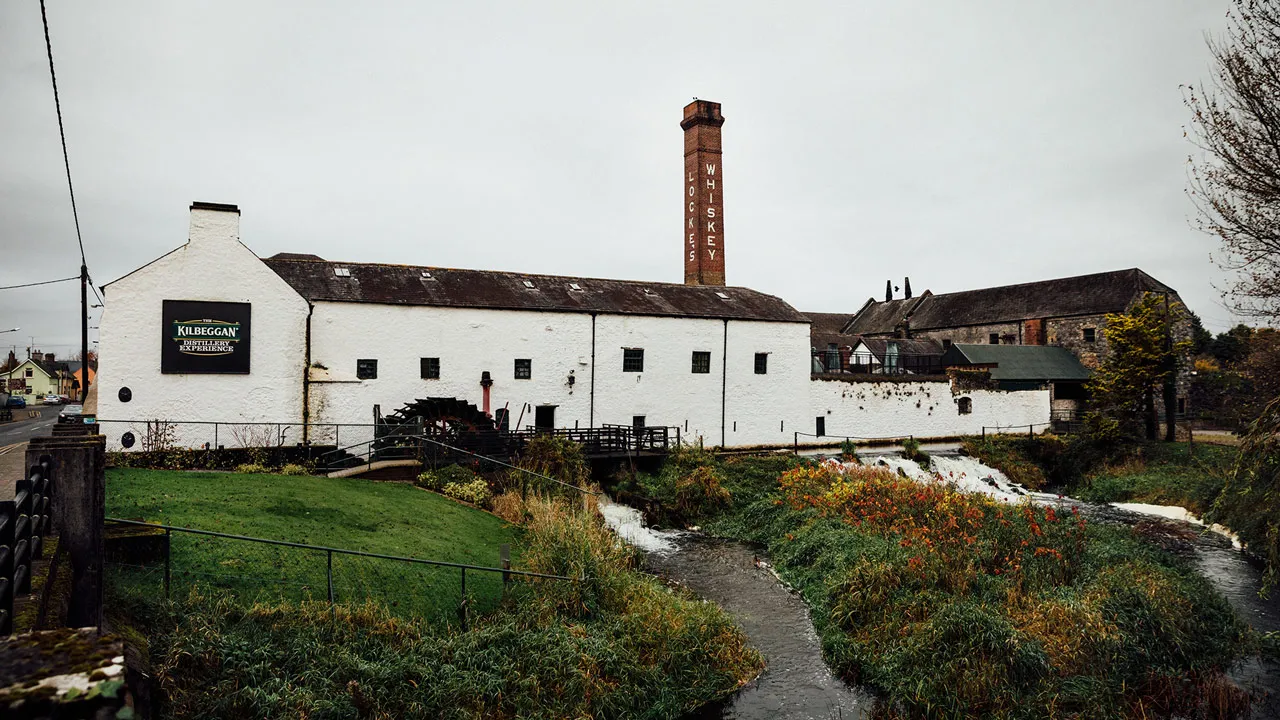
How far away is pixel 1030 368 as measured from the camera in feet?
129

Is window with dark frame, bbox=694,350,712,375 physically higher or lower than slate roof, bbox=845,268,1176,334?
lower

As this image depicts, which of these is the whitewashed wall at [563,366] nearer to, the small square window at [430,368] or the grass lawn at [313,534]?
the small square window at [430,368]

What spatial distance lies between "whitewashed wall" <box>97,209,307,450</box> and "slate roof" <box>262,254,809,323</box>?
1.53 meters

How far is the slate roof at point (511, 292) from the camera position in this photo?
24.3 m

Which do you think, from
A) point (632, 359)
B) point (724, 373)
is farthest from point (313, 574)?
point (724, 373)

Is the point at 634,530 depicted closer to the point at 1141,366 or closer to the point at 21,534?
the point at 21,534

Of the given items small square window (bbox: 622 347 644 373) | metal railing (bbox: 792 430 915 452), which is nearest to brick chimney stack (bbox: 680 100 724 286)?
metal railing (bbox: 792 430 915 452)

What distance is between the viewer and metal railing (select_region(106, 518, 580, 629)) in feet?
30.5

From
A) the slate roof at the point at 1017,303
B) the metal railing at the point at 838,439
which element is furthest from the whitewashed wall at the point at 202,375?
the slate roof at the point at 1017,303

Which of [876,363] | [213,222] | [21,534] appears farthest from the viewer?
[876,363]

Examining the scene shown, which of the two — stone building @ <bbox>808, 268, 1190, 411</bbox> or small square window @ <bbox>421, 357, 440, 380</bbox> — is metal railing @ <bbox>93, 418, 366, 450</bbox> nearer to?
small square window @ <bbox>421, 357, 440, 380</bbox>

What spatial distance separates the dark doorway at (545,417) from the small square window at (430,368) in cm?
385

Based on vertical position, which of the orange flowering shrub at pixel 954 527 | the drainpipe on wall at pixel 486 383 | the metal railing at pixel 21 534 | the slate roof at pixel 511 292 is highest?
the slate roof at pixel 511 292

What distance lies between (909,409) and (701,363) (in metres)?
11.8
